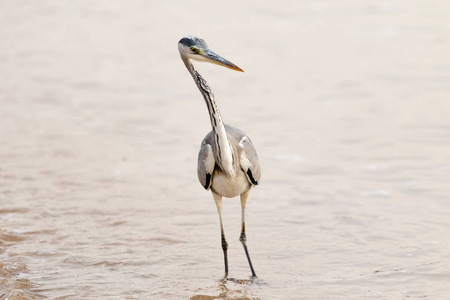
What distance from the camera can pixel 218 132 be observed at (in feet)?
20.3

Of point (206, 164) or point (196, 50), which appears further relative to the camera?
point (206, 164)

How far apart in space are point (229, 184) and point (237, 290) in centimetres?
95

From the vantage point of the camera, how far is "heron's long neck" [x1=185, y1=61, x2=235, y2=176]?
6149mm

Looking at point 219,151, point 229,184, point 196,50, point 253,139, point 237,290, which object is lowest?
point 237,290

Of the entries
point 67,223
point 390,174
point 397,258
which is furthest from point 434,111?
point 67,223

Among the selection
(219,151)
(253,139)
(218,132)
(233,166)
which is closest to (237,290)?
(233,166)

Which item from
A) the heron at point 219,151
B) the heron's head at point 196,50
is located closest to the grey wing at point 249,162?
the heron at point 219,151

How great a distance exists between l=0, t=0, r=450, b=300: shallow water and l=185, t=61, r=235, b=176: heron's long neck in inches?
45.2

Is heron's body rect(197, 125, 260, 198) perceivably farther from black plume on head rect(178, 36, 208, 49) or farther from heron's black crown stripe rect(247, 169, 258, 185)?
black plume on head rect(178, 36, 208, 49)

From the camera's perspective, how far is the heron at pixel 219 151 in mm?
6203

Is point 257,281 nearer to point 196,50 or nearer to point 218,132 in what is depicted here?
point 218,132

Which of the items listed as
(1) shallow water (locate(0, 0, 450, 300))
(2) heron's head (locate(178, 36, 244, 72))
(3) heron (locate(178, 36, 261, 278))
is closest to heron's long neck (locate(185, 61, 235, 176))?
(3) heron (locate(178, 36, 261, 278))

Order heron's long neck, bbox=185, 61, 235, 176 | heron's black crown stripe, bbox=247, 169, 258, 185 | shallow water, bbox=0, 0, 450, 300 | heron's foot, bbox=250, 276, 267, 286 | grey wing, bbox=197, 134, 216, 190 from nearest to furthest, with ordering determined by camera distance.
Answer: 1. heron's long neck, bbox=185, 61, 235, 176
2. grey wing, bbox=197, 134, 216, 190
3. heron's black crown stripe, bbox=247, 169, 258, 185
4. heron's foot, bbox=250, 276, 267, 286
5. shallow water, bbox=0, 0, 450, 300

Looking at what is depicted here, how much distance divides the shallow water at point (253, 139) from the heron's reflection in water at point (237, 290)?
22 mm
